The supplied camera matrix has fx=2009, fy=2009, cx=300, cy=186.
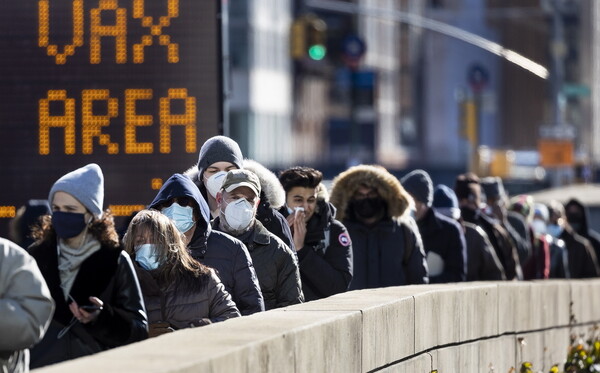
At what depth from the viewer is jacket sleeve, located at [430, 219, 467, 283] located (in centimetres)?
1285

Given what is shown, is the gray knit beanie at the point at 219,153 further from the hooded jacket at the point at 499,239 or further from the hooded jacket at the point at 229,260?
the hooded jacket at the point at 499,239

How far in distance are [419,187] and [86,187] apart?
572 cm

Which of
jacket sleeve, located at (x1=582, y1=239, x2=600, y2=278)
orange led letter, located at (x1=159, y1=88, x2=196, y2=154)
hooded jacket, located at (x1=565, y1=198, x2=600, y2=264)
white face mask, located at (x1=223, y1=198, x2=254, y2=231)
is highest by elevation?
orange led letter, located at (x1=159, y1=88, x2=196, y2=154)

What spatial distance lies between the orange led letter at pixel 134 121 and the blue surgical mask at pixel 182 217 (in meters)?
4.77

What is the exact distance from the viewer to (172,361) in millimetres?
5988

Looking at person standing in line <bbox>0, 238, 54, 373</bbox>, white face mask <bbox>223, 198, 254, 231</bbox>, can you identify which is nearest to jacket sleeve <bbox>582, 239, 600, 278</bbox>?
white face mask <bbox>223, 198, 254, 231</bbox>

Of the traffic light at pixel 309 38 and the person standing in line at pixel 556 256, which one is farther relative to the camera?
the traffic light at pixel 309 38

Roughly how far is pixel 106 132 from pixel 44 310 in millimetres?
7052

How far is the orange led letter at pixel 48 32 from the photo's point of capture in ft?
43.7

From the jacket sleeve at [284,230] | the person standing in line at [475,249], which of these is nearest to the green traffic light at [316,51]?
the person standing in line at [475,249]

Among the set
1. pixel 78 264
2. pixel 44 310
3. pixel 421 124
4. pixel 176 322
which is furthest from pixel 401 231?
pixel 421 124

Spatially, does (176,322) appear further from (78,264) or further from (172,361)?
(172,361)

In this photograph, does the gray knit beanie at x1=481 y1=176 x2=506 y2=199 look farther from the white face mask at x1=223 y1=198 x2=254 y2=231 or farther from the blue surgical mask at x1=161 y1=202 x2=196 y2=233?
the blue surgical mask at x1=161 y1=202 x2=196 y2=233

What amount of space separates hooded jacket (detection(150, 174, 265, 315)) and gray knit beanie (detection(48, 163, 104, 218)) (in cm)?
113
